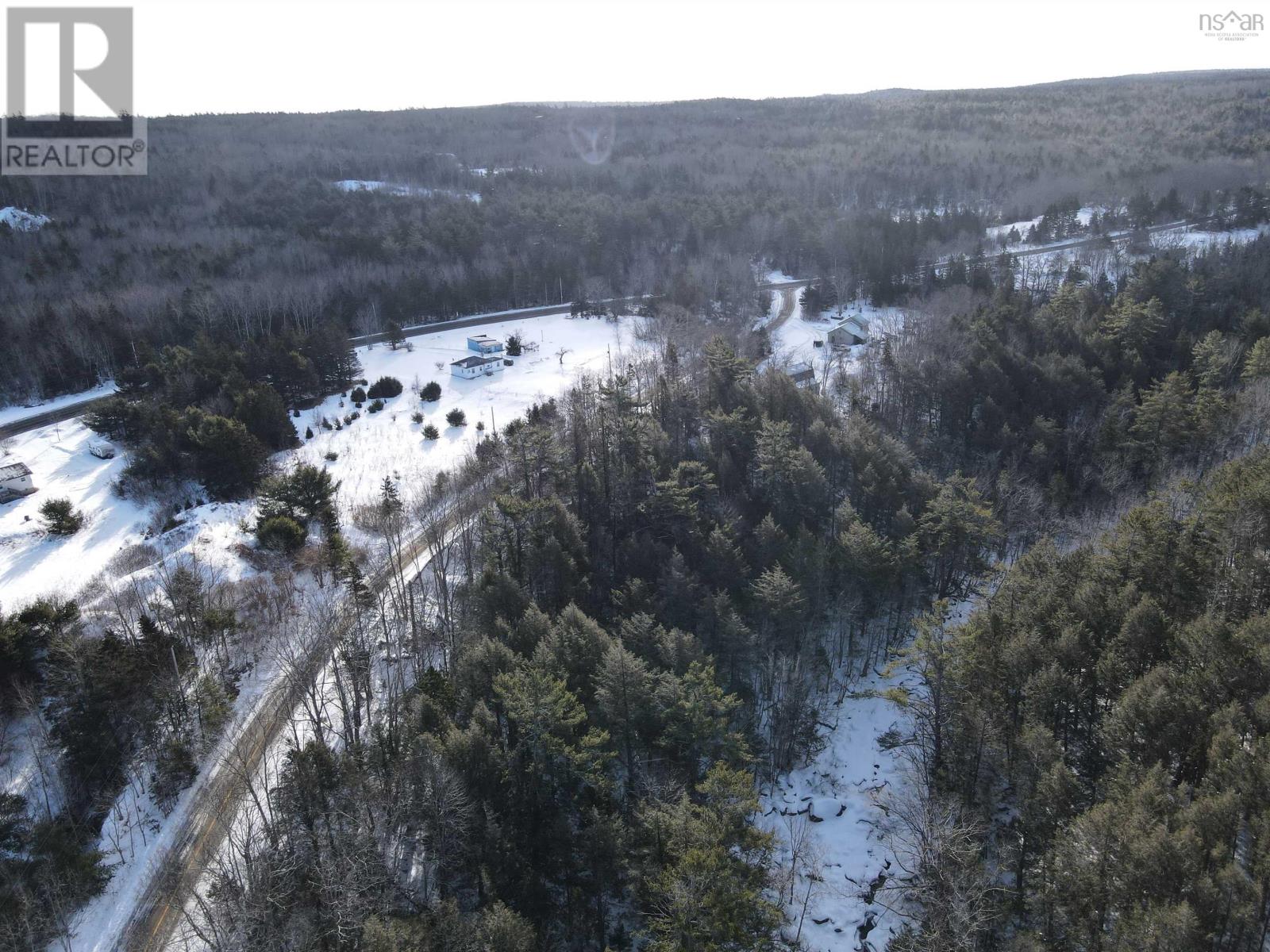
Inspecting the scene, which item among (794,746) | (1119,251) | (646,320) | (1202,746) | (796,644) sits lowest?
(794,746)

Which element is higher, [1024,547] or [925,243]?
[925,243]

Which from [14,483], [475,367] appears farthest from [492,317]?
[14,483]

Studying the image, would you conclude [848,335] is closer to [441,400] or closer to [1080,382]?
[1080,382]

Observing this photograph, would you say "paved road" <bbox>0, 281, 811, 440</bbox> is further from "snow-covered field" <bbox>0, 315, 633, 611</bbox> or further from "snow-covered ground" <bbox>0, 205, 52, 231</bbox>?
"snow-covered ground" <bbox>0, 205, 52, 231</bbox>

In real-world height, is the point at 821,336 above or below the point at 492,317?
below

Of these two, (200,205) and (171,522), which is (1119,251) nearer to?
(171,522)

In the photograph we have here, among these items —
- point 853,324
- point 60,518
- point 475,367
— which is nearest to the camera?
point 60,518

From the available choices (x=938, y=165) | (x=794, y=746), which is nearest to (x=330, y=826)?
(x=794, y=746)
